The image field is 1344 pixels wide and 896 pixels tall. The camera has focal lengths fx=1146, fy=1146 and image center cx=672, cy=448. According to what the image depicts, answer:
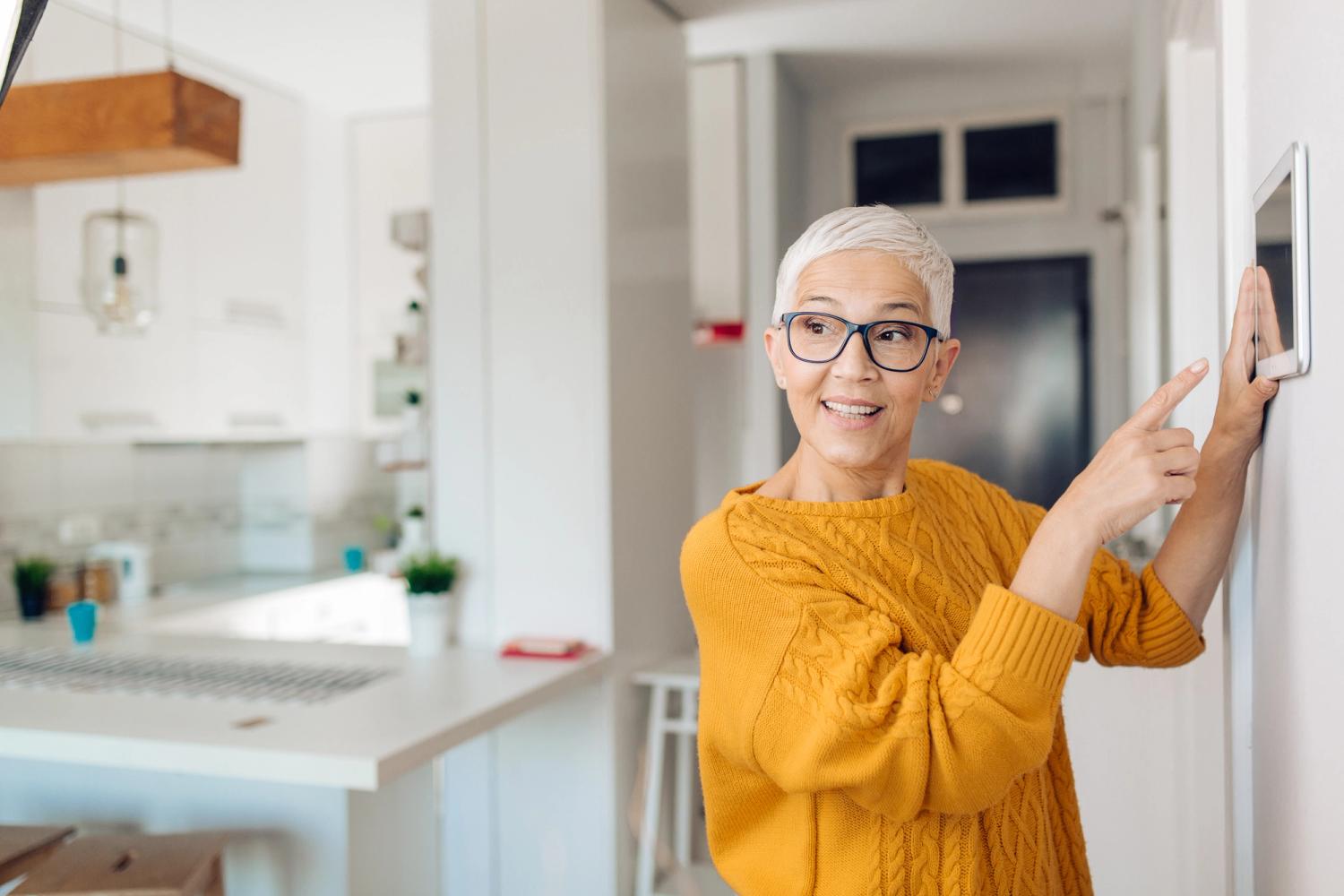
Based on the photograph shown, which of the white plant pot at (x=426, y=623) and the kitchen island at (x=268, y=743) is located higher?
the white plant pot at (x=426, y=623)

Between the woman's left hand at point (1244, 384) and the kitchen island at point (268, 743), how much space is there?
53.8 inches

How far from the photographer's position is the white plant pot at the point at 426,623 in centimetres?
270

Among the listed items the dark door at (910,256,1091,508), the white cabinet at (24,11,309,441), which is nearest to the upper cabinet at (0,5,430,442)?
the white cabinet at (24,11,309,441)

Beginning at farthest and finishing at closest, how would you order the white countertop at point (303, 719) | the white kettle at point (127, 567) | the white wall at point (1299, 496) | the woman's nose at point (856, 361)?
the white kettle at point (127, 567) < the white countertop at point (303, 719) < the woman's nose at point (856, 361) < the white wall at point (1299, 496)

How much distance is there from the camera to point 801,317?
1145 millimetres

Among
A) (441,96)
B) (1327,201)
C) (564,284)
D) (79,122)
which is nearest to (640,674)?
(564,284)

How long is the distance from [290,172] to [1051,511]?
420 centimetres

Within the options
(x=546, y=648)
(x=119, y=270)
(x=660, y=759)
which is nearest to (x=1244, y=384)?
(x=546, y=648)

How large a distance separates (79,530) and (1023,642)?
3.90 metres

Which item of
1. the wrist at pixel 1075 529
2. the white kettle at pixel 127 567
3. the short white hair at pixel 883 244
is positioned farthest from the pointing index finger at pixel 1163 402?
the white kettle at pixel 127 567

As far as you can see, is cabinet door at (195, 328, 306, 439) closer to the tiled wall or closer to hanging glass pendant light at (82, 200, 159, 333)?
the tiled wall

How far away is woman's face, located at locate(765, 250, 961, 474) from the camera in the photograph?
1.11 meters

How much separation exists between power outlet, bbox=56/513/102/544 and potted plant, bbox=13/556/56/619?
0.43 meters

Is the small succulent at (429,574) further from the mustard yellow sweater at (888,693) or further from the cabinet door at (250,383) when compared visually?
the cabinet door at (250,383)
